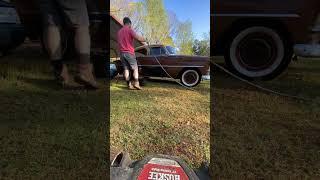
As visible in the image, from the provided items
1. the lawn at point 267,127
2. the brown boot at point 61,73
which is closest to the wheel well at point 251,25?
the lawn at point 267,127

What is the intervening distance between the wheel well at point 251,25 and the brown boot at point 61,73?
2.86ft

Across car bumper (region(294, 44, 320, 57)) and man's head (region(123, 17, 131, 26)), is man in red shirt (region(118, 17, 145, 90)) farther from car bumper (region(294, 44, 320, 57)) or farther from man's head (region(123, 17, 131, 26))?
car bumper (region(294, 44, 320, 57))

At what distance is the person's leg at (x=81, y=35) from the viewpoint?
2.88m

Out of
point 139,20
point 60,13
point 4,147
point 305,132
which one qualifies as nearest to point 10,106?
point 4,147

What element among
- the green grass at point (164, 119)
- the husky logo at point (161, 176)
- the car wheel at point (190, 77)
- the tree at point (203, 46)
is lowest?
the husky logo at point (161, 176)

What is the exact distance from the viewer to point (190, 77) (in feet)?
9.82

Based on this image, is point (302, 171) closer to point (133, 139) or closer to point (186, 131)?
point (186, 131)

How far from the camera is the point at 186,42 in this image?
9.69ft

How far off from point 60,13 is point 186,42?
0.70 m

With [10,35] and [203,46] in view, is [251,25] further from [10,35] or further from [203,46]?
[10,35]

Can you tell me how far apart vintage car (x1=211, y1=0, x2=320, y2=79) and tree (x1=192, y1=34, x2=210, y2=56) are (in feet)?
0.13

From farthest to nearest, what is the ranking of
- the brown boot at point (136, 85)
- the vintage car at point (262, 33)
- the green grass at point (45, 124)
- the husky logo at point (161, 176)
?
the green grass at point (45, 124) < the brown boot at point (136, 85) < the vintage car at point (262, 33) < the husky logo at point (161, 176)

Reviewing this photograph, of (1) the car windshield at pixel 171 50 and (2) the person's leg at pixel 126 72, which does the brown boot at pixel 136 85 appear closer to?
(2) the person's leg at pixel 126 72

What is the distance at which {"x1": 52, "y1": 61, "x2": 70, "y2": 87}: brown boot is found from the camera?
9.95 feet
